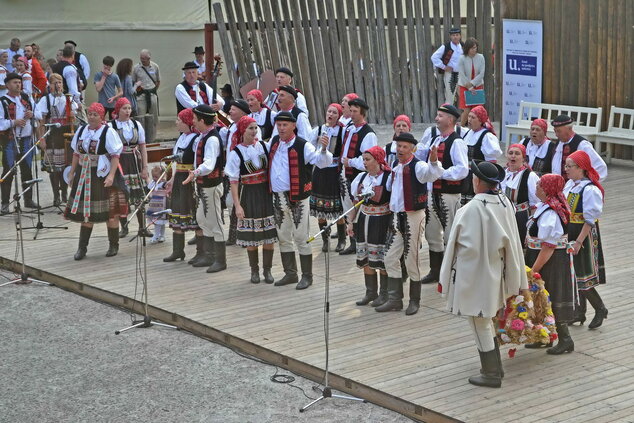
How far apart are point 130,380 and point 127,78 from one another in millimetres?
11608

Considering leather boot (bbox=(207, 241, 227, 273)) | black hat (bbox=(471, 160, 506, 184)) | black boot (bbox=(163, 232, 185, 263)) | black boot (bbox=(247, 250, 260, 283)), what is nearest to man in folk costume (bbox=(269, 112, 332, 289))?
black boot (bbox=(247, 250, 260, 283))

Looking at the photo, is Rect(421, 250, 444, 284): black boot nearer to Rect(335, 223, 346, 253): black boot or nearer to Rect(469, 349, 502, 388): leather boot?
Rect(335, 223, 346, 253): black boot

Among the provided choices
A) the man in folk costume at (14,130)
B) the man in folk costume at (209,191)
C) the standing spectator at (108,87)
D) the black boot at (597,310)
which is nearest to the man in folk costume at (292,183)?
the man in folk costume at (209,191)

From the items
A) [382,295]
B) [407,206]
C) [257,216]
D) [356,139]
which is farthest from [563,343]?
[356,139]

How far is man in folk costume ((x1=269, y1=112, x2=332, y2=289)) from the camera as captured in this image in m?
10.1

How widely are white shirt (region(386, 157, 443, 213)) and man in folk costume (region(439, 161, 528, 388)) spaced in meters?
1.52

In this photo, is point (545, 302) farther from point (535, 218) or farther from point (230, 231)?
point (230, 231)

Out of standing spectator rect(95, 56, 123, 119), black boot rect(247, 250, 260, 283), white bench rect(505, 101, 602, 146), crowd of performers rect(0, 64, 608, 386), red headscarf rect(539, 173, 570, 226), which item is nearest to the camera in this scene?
crowd of performers rect(0, 64, 608, 386)

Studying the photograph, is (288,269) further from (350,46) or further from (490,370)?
(350,46)

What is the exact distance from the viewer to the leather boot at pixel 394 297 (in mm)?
9352

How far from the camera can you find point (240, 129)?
10391 mm

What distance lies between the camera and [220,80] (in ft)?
75.4

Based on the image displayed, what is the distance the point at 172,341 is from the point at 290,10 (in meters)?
11.5

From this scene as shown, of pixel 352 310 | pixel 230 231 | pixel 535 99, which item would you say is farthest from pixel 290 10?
pixel 352 310
